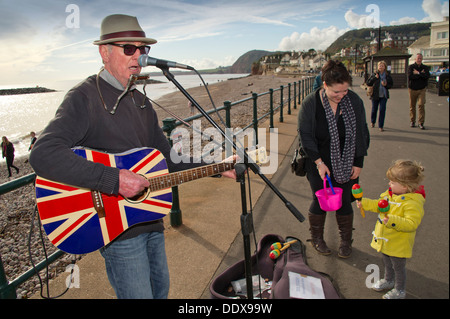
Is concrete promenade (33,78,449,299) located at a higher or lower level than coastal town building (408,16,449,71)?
lower

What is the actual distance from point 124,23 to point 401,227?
2.33 meters

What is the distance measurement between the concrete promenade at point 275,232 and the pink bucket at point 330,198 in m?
0.57

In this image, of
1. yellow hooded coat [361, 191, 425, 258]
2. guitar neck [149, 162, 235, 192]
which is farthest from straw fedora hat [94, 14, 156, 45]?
yellow hooded coat [361, 191, 425, 258]

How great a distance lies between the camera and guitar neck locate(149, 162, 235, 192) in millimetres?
2039

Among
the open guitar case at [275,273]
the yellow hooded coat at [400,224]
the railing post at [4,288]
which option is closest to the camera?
the railing post at [4,288]

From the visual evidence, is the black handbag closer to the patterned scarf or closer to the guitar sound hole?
the patterned scarf

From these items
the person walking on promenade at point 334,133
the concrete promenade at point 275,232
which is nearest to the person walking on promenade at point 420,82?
the concrete promenade at point 275,232

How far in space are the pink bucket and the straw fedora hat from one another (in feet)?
6.72

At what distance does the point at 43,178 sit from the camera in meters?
1.66

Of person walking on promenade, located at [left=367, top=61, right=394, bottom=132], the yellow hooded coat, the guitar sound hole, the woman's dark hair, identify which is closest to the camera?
the guitar sound hole

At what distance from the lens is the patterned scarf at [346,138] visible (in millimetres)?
2904

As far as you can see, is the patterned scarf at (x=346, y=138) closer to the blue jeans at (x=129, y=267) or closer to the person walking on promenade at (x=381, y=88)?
the blue jeans at (x=129, y=267)

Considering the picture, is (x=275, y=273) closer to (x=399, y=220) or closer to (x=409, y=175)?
(x=399, y=220)
